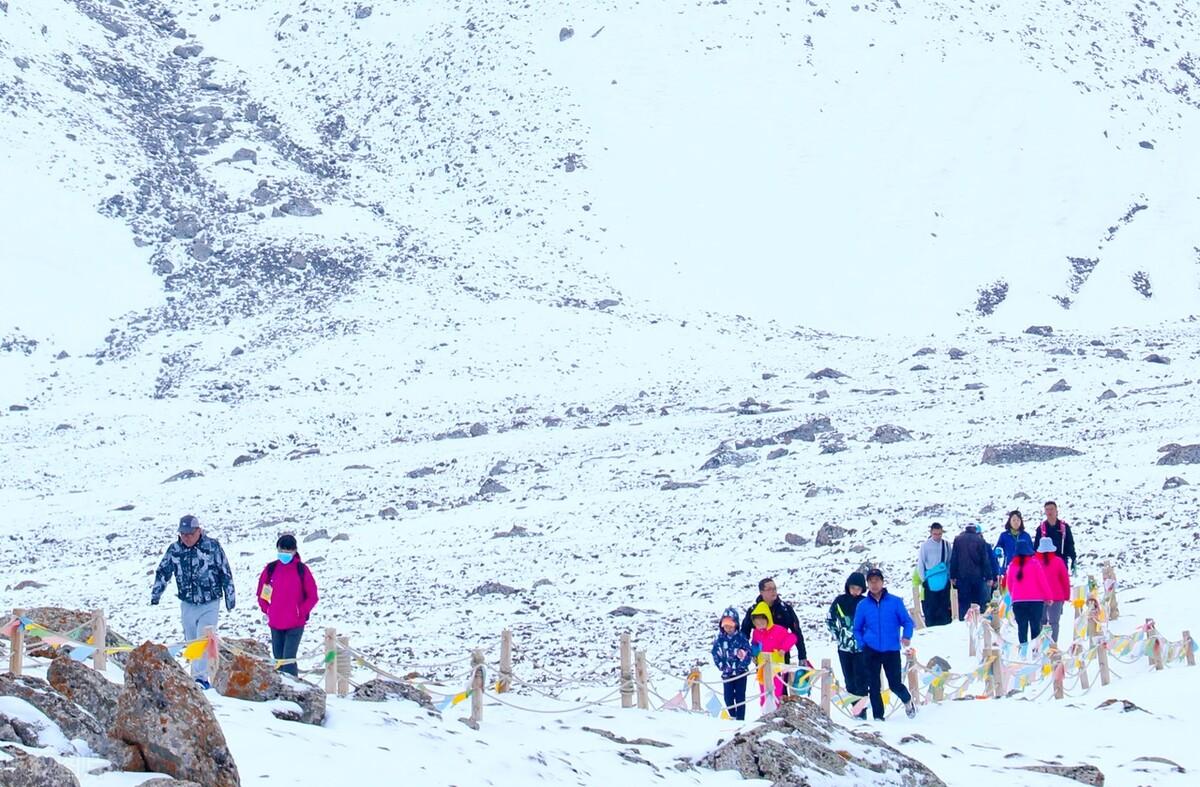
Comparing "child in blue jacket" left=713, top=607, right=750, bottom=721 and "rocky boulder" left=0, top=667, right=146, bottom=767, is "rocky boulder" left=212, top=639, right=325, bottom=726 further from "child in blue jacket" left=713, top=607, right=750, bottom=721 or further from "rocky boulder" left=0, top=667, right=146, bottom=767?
"child in blue jacket" left=713, top=607, right=750, bottom=721

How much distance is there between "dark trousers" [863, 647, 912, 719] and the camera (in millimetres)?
12961

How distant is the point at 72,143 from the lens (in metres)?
66.3

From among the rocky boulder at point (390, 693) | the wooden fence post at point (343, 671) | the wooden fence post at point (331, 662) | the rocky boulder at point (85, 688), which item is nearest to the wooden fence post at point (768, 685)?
the rocky boulder at point (390, 693)

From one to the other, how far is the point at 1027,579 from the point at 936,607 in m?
2.69

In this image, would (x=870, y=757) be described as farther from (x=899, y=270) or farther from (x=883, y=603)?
(x=899, y=270)

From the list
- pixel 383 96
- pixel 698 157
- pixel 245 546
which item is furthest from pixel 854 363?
pixel 383 96

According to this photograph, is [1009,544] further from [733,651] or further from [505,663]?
[505,663]

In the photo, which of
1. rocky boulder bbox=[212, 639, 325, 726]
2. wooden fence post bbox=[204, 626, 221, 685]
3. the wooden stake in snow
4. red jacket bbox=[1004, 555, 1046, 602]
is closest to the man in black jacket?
the wooden stake in snow

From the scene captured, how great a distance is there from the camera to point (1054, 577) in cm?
1568

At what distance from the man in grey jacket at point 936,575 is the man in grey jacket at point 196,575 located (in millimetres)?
8529

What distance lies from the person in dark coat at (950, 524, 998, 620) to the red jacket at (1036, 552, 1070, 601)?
53.0 inches

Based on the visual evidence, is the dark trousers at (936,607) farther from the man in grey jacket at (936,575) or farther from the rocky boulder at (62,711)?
the rocky boulder at (62,711)

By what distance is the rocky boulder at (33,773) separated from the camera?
695cm

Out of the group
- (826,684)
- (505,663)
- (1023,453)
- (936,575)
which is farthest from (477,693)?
(1023,453)
